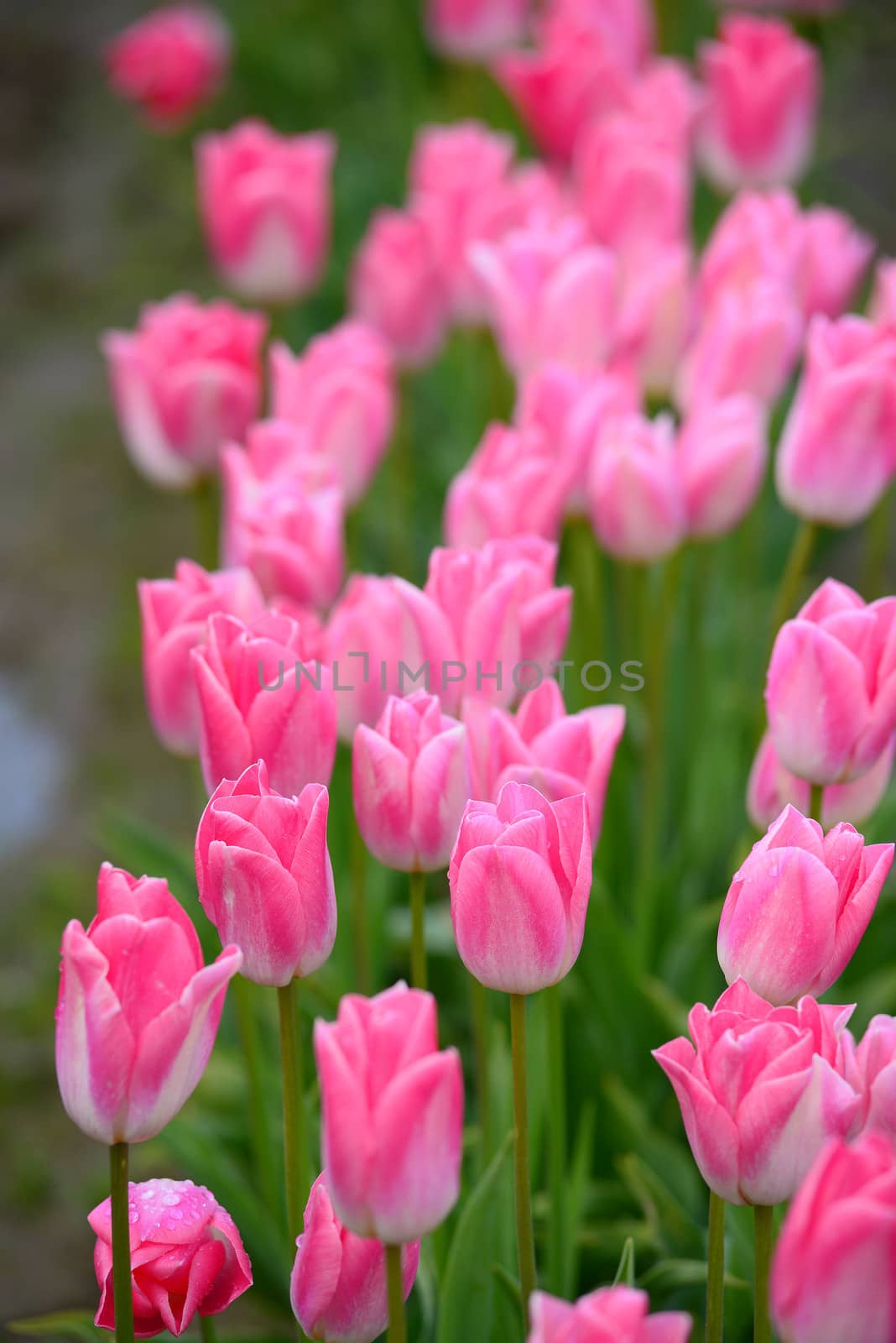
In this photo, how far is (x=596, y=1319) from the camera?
0.55 meters

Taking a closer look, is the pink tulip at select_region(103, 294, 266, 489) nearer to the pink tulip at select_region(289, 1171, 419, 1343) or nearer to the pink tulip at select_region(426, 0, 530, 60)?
the pink tulip at select_region(289, 1171, 419, 1343)

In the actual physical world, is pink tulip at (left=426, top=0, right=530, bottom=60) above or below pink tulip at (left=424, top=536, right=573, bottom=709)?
above

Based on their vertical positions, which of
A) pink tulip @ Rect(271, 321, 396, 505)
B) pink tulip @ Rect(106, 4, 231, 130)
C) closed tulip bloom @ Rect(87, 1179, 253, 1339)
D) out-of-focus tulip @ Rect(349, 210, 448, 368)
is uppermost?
pink tulip @ Rect(106, 4, 231, 130)

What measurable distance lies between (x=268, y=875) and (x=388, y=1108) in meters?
0.15

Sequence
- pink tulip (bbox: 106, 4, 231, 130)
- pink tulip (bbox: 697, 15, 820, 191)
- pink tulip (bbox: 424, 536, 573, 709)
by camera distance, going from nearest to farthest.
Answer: pink tulip (bbox: 424, 536, 573, 709) < pink tulip (bbox: 697, 15, 820, 191) < pink tulip (bbox: 106, 4, 231, 130)

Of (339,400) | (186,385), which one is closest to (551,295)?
(339,400)

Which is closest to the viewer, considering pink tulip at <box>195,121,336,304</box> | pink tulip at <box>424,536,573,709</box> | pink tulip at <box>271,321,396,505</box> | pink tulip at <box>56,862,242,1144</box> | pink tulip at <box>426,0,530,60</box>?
pink tulip at <box>56,862,242,1144</box>

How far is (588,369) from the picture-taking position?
1.44m

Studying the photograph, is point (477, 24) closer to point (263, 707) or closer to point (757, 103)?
point (757, 103)

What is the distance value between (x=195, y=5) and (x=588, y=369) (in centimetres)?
385

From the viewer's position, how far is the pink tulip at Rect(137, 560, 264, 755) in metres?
0.99

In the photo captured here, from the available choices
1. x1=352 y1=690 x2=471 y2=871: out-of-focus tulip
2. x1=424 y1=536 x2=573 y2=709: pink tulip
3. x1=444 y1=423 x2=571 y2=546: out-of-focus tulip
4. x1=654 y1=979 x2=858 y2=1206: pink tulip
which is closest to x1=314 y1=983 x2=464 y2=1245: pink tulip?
x1=654 y1=979 x2=858 y2=1206: pink tulip

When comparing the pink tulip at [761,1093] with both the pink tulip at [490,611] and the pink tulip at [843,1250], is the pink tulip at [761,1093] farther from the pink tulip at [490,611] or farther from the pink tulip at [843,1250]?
the pink tulip at [490,611]

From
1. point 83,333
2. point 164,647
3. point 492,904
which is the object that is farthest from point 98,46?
point 492,904
